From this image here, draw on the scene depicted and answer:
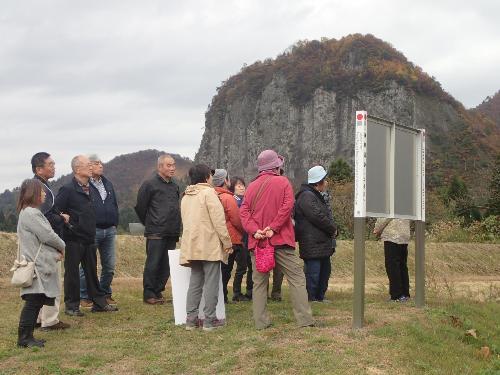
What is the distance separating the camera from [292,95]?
134 meters

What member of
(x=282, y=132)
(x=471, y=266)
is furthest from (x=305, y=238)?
(x=282, y=132)

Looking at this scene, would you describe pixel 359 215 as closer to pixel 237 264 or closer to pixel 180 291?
pixel 180 291

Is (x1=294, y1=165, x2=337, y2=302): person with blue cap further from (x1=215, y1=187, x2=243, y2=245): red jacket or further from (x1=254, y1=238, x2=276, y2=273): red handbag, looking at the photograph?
(x1=254, y1=238, x2=276, y2=273): red handbag

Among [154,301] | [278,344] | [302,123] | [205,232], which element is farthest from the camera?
[302,123]

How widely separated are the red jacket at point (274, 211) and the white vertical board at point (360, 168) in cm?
73

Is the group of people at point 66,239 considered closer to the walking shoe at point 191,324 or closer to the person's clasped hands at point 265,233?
the walking shoe at point 191,324

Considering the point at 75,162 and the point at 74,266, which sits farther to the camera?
the point at 75,162

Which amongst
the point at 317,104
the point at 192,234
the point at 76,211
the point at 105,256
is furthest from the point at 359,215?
the point at 317,104

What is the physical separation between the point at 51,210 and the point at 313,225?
352 centimetres

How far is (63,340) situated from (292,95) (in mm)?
127781

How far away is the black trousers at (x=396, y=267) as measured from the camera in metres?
10.6

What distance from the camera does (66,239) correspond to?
9.48 m

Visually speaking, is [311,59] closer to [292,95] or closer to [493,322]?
[292,95]

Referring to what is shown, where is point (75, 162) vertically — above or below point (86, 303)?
above
